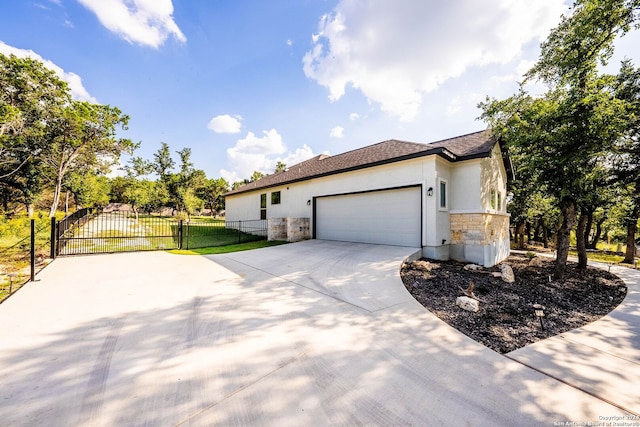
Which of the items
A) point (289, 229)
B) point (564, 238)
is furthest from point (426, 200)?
point (289, 229)

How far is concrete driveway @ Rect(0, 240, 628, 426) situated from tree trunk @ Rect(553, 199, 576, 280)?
5.88 m

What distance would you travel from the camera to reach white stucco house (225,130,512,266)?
862cm

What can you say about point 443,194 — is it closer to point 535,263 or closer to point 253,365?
point 535,263

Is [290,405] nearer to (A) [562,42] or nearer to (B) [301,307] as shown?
(B) [301,307]

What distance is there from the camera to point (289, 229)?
12578 mm

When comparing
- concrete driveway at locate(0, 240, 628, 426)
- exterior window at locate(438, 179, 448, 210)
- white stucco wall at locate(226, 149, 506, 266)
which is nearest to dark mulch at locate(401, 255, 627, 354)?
concrete driveway at locate(0, 240, 628, 426)

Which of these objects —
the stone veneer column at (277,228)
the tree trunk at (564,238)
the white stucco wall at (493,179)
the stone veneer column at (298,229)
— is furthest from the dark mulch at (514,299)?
the stone veneer column at (277,228)

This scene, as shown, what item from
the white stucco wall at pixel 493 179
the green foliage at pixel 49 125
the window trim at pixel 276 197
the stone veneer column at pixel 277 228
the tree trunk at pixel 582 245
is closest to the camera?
the tree trunk at pixel 582 245

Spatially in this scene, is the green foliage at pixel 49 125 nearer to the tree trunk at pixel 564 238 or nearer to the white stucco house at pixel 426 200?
→ the white stucco house at pixel 426 200

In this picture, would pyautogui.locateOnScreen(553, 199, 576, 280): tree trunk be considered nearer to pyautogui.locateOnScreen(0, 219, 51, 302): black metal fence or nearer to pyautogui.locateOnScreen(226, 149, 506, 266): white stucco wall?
pyautogui.locateOnScreen(226, 149, 506, 266): white stucco wall

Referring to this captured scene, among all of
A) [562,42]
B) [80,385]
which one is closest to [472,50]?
[562,42]

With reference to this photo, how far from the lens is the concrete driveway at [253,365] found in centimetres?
200

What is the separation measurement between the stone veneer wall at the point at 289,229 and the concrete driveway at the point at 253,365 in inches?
299

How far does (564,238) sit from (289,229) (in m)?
10.6
